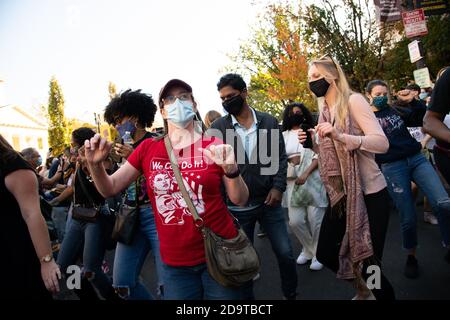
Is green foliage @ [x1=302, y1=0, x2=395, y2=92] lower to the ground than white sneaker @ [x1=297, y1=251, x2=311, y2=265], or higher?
higher

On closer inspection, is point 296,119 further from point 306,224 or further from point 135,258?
point 135,258

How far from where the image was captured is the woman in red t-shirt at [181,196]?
2.16 m

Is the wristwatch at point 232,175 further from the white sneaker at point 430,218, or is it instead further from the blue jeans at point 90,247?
the white sneaker at point 430,218

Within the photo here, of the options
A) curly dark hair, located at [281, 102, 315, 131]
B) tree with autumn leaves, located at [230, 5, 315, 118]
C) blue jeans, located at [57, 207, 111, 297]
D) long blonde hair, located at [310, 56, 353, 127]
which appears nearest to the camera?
long blonde hair, located at [310, 56, 353, 127]

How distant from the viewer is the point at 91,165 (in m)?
2.10

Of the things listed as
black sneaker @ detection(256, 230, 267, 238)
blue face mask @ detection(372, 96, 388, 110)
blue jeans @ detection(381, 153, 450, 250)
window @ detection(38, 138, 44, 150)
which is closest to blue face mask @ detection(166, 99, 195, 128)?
blue face mask @ detection(372, 96, 388, 110)

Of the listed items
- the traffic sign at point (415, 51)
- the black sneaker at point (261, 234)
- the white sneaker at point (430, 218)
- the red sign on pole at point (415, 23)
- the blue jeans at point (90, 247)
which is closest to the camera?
the blue jeans at point (90, 247)

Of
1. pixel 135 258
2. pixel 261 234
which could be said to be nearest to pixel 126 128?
pixel 135 258

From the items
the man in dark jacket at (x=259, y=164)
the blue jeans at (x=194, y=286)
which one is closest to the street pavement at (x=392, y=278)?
the man in dark jacket at (x=259, y=164)

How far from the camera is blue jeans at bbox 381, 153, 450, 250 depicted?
12.2 ft

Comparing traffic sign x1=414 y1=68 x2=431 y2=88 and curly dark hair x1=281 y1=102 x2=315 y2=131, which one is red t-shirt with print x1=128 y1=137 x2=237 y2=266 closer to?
curly dark hair x1=281 y1=102 x2=315 y2=131

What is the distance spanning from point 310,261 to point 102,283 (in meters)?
2.63

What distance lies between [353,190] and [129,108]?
2.20m
